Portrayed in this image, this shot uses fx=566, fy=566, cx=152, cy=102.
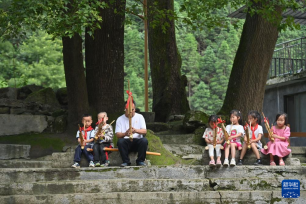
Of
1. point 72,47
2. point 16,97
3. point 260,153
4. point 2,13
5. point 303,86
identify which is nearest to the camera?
point 260,153

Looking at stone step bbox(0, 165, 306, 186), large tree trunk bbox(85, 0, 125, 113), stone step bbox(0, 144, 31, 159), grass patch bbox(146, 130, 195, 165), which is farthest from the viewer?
large tree trunk bbox(85, 0, 125, 113)

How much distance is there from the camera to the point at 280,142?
9.76m

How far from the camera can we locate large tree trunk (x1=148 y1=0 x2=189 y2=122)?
58.1 feet

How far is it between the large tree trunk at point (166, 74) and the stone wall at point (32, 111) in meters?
3.16

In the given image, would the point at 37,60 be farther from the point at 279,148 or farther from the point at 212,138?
the point at 279,148

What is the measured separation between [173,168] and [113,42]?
555 centimetres

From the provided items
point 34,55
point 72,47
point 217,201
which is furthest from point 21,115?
point 34,55

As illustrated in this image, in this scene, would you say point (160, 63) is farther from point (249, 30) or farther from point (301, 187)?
point (301, 187)

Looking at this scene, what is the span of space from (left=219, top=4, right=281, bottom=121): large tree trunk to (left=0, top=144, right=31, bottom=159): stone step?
5.01 metres

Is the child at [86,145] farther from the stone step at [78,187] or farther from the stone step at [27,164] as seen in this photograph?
the stone step at [27,164]

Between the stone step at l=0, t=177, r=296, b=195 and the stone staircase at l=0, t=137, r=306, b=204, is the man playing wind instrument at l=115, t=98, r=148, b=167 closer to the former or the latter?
the stone staircase at l=0, t=137, r=306, b=204

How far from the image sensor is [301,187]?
30.1ft

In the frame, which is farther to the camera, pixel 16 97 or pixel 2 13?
pixel 16 97

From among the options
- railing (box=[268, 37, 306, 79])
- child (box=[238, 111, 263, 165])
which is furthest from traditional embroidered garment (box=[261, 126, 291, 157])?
railing (box=[268, 37, 306, 79])
